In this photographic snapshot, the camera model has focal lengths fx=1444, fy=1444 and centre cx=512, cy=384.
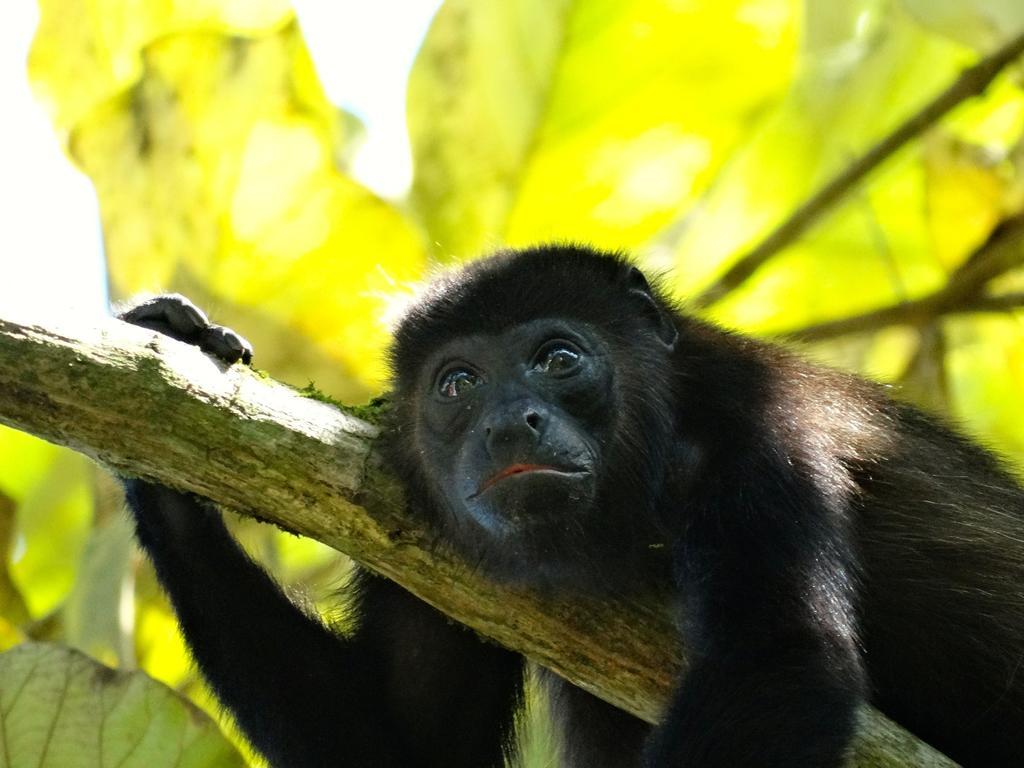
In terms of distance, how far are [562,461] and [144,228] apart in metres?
2.60

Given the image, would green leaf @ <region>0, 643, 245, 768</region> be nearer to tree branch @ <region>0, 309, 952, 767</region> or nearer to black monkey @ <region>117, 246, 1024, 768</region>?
tree branch @ <region>0, 309, 952, 767</region>

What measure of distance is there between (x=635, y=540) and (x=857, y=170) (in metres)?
2.69

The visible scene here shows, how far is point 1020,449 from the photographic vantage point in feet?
24.1

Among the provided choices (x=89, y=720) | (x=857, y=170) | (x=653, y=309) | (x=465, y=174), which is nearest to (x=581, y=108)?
(x=465, y=174)

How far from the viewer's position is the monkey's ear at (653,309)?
5523 mm

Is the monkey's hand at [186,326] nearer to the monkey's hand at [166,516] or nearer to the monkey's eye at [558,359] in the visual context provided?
the monkey's hand at [166,516]


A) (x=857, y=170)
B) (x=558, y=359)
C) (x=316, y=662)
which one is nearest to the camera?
(x=558, y=359)

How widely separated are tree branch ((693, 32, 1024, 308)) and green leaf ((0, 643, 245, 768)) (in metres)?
3.09

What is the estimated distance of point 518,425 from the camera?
4.80 m

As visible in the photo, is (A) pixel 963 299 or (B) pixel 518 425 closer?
(B) pixel 518 425

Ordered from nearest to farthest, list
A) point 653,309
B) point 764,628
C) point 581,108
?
1. point 764,628
2. point 653,309
3. point 581,108

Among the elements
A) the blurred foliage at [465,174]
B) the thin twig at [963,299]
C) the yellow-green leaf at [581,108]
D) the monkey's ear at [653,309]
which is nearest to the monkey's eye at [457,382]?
the monkey's ear at [653,309]

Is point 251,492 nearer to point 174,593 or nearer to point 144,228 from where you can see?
point 174,593

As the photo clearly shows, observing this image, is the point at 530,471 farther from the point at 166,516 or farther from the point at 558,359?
the point at 166,516
